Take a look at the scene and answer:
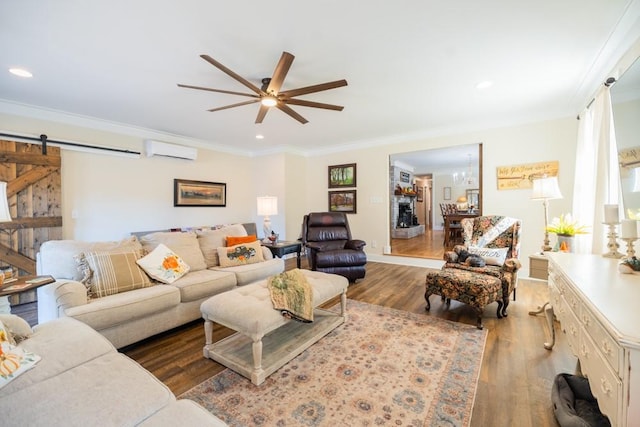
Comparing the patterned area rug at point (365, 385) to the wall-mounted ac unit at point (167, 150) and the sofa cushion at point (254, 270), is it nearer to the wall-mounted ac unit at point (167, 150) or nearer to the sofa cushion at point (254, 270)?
the sofa cushion at point (254, 270)

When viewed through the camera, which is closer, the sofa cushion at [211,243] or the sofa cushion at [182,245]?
the sofa cushion at [182,245]

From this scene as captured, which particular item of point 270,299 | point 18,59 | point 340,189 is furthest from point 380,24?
point 340,189

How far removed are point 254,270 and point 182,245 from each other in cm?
84

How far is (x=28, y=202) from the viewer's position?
330 centimetres

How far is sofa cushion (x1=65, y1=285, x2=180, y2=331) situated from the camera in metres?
1.89

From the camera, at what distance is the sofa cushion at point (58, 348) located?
1070 millimetres

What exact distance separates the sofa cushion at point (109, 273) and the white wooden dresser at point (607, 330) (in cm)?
298

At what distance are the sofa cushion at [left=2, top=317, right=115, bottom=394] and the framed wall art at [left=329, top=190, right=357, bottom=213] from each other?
4730 millimetres

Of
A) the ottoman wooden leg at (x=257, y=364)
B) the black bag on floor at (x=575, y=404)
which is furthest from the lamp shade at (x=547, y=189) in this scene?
the ottoman wooden leg at (x=257, y=364)

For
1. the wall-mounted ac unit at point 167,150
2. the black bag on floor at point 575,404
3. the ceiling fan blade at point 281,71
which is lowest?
the black bag on floor at point 575,404

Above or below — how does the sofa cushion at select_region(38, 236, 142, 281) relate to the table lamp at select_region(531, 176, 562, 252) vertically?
below

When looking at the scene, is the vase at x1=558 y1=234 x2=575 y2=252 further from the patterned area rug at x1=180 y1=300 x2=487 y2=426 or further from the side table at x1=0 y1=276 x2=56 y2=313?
the side table at x1=0 y1=276 x2=56 y2=313

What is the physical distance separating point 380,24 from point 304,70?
845 mm

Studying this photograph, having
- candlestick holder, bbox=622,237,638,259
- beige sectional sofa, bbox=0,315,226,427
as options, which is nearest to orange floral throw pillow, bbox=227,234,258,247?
beige sectional sofa, bbox=0,315,226,427
